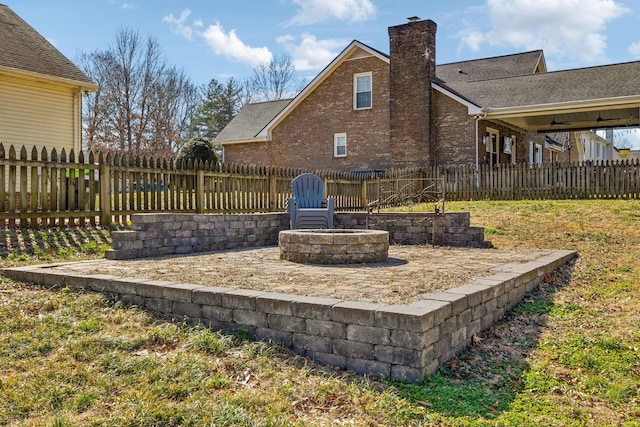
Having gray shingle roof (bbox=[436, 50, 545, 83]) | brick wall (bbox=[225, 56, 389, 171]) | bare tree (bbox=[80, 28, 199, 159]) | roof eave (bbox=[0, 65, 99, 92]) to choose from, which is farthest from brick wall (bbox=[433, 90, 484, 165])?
bare tree (bbox=[80, 28, 199, 159])

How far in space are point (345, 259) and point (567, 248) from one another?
4.05 m

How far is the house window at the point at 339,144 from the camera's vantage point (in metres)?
20.3

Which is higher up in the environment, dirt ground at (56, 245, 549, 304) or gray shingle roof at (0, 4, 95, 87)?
gray shingle roof at (0, 4, 95, 87)

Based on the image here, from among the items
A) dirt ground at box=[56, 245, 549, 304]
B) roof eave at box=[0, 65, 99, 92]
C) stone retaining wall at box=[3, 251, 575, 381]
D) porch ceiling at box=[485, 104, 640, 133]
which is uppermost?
roof eave at box=[0, 65, 99, 92]

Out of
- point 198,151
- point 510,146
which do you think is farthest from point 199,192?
point 510,146

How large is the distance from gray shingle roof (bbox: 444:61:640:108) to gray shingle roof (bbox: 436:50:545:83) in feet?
11.2

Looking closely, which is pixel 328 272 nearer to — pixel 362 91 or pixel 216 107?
pixel 362 91

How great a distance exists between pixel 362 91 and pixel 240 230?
12.4 m

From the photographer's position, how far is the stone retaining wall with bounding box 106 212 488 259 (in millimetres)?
7016

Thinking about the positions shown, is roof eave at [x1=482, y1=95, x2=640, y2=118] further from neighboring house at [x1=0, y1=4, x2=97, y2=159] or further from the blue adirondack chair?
neighboring house at [x1=0, y1=4, x2=97, y2=159]

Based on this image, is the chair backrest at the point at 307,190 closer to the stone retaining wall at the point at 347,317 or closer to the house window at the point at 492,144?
the stone retaining wall at the point at 347,317

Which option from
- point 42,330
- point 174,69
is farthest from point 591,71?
point 174,69

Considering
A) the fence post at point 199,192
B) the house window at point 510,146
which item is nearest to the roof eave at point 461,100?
the house window at point 510,146

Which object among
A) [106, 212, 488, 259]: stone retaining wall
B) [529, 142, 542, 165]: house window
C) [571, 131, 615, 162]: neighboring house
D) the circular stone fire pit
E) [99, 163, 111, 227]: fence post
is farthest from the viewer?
[571, 131, 615, 162]: neighboring house
